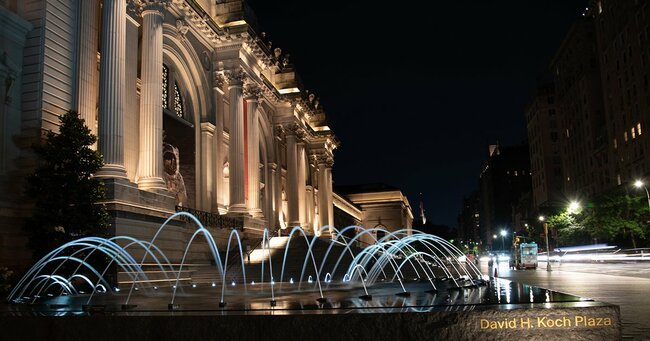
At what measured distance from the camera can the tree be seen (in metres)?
18.8

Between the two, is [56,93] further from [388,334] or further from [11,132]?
[388,334]

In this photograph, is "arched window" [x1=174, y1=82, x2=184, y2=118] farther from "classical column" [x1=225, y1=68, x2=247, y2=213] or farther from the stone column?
the stone column

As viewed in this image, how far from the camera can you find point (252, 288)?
17406 millimetres

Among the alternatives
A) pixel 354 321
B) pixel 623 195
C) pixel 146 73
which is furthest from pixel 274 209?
pixel 354 321

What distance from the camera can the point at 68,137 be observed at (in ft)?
65.3

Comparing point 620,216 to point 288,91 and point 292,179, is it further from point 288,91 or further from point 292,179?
point 288,91

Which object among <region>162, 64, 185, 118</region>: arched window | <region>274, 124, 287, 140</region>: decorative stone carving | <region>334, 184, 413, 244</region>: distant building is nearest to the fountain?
<region>162, 64, 185, 118</region>: arched window

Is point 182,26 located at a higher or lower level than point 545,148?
lower

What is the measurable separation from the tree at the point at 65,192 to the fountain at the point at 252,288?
599 mm

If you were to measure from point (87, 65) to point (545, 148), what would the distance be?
12193cm

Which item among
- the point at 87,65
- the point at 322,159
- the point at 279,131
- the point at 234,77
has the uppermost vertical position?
the point at 234,77

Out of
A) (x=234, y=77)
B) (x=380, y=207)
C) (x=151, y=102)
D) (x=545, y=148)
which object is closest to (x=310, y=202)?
(x=234, y=77)

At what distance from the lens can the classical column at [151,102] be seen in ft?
89.9

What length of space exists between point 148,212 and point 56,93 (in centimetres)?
609
